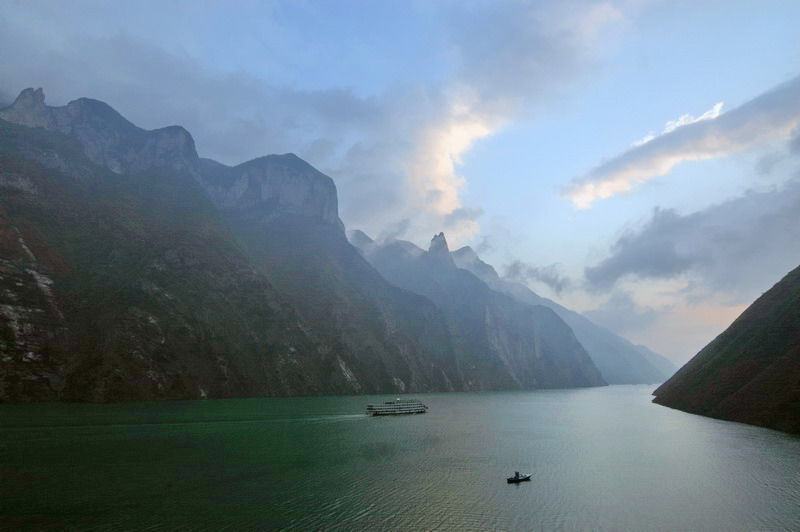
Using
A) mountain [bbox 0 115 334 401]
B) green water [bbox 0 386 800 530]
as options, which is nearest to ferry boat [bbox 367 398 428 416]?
green water [bbox 0 386 800 530]

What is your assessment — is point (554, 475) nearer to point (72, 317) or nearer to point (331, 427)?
point (331, 427)

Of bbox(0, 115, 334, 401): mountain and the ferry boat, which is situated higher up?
bbox(0, 115, 334, 401): mountain

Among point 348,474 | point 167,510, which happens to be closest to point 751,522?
point 348,474

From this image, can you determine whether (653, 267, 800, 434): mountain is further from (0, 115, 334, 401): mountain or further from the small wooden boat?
(0, 115, 334, 401): mountain

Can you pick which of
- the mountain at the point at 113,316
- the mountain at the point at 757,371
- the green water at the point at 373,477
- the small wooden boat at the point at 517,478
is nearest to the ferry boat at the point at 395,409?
the green water at the point at 373,477

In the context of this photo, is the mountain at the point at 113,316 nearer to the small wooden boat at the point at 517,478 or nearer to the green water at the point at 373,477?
the green water at the point at 373,477

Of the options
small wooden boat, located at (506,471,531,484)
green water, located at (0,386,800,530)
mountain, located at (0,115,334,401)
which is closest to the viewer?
green water, located at (0,386,800,530)
